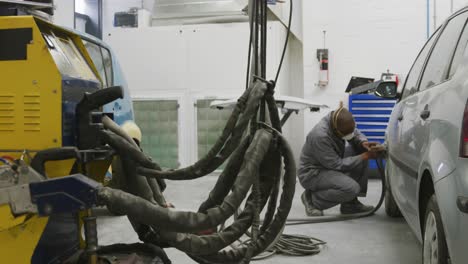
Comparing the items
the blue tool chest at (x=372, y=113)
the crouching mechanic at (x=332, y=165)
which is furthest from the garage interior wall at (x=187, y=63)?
the crouching mechanic at (x=332, y=165)

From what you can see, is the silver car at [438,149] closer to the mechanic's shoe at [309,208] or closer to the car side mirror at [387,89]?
the car side mirror at [387,89]

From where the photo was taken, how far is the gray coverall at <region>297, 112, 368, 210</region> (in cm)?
425

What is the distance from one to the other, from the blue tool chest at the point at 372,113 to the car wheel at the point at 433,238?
4208 mm

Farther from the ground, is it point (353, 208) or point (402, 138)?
point (402, 138)

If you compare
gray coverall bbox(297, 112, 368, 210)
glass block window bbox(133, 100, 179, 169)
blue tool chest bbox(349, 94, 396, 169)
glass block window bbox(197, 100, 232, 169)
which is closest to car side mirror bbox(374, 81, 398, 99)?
gray coverall bbox(297, 112, 368, 210)

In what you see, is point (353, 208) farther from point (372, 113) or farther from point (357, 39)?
point (357, 39)

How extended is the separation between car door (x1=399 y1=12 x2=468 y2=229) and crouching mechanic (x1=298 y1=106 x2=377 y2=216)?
1.12 metres

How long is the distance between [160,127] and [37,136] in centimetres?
489

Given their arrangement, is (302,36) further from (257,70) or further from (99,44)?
(257,70)

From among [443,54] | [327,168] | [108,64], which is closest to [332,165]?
[327,168]

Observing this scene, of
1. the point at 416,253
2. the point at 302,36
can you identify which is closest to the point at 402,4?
the point at 302,36

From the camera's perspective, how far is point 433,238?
7.03 ft

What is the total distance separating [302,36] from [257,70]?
5.44 metres

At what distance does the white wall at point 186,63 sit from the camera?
6711mm
